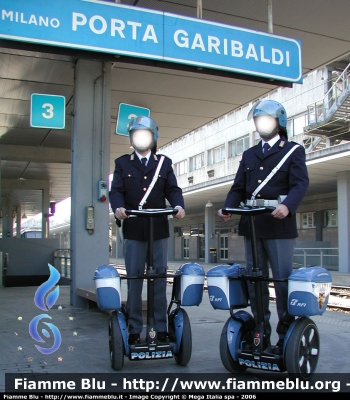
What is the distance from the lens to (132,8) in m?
6.10

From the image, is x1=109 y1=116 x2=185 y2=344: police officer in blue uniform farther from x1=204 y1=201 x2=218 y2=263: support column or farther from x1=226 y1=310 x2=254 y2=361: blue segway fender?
x1=204 y1=201 x2=218 y2=263: support column

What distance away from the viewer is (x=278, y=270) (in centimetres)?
410

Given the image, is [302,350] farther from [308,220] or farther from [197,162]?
[197,162]

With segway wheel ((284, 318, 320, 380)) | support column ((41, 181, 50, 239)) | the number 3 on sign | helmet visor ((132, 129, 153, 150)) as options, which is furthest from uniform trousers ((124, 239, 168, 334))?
support column ((41, 181, 50, 239))

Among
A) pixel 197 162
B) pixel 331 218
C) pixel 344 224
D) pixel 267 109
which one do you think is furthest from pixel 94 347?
pixel 197 162

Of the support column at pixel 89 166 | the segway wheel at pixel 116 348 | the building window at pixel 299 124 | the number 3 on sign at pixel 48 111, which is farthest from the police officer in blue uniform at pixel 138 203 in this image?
the building window at pixel 299 124

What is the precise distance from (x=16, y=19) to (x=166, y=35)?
174cm

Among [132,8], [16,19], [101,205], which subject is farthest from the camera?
[101,205]

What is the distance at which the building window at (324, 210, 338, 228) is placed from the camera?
3009 centimetres

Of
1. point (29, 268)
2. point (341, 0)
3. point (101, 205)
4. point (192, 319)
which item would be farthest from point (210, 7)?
point (29, 268)

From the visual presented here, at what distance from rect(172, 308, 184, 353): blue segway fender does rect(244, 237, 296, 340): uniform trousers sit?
66 centimetres

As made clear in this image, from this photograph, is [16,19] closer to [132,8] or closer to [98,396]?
[132,8]

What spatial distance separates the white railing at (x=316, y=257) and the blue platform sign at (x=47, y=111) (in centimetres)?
1529

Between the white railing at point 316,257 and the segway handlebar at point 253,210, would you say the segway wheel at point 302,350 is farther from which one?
the white railing at point 316,257
